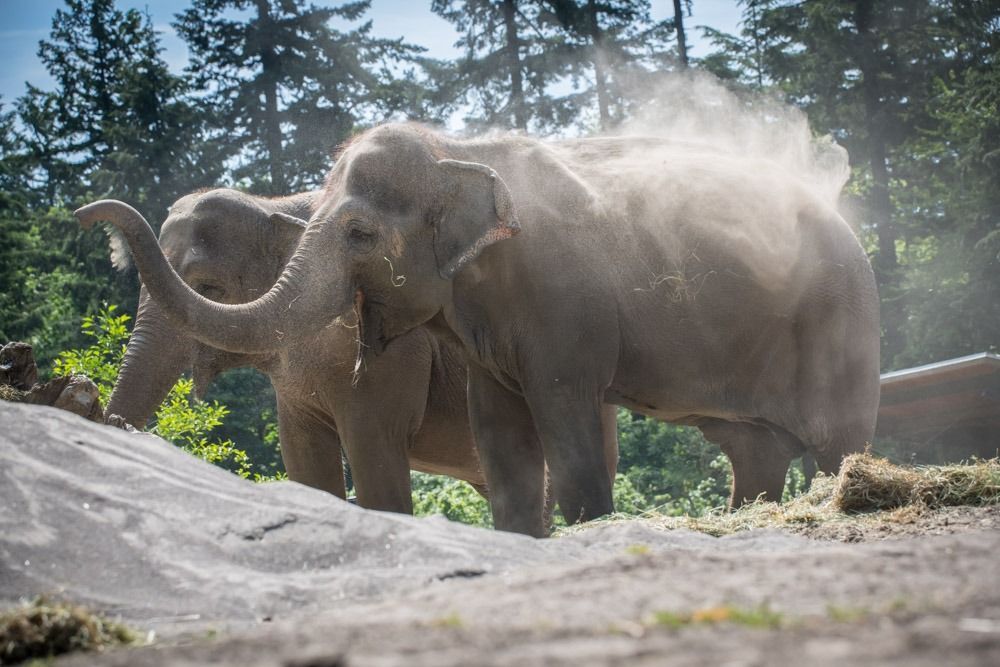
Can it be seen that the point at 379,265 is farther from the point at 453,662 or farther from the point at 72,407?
the point at 453,662

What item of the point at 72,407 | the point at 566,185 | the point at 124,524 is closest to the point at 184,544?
the point at 124,524

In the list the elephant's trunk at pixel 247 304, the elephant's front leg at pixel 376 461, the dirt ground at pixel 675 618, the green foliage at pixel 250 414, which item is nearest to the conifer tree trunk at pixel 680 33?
the green foliage at pixel 250 414

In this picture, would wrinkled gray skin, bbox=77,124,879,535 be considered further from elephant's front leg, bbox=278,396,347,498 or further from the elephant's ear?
elephant's front leg, bbox=278,396,347,498

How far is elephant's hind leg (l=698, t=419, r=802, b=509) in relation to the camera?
32.6 ft

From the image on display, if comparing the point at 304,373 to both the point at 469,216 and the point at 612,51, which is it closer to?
the point at 469,216

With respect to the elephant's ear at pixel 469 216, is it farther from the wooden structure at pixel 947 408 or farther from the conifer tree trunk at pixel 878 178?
the conifer tree trunk at pixel 878 178

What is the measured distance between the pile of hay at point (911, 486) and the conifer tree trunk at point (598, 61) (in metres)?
18.7

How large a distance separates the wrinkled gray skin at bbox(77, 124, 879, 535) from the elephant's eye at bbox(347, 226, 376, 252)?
1 cm

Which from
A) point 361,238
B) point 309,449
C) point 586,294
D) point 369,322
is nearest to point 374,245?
point 361,238

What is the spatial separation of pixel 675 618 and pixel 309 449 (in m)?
7.60

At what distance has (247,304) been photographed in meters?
7.84

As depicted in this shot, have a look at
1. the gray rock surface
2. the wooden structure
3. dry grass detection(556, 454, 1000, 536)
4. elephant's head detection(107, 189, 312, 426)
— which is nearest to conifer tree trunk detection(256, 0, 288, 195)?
the wooden structure

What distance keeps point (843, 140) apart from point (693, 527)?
22.4 metres

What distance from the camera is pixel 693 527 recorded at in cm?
730
